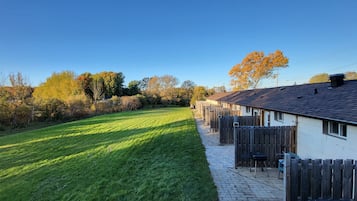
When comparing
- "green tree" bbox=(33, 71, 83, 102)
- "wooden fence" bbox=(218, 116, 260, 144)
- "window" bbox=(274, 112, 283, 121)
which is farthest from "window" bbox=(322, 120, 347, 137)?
"green tree" bbox=(33, 71, 83, 102)

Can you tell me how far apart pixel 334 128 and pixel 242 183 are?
306 cm

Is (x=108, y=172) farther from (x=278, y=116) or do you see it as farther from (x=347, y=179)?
(x=278, y=116)

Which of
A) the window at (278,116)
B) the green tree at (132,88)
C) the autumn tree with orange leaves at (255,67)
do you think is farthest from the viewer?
the green tree at (132,88)

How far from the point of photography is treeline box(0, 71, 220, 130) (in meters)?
22.1

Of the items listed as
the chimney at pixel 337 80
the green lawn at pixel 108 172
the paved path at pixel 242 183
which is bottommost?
the green lawn at pixel 108 172

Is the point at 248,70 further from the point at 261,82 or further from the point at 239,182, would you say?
the point at 239,182

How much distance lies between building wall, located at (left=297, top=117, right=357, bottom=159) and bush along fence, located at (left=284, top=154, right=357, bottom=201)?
0.83 m

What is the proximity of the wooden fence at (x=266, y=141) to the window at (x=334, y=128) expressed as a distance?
63.7 inches

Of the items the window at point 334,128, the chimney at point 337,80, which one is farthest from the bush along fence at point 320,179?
the chimney at point 337,80

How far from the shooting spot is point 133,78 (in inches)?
2645

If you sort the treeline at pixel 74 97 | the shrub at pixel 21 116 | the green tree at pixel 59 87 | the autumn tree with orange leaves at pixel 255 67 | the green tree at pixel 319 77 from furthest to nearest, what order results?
1. the green tree at pixel 59 87
2. the autumn tree with orange leaves at pixel 255 67
3. the green tree at pixel 319 77
4. the treeline at pixel 74 97
5. the shrub at pixel 21 116

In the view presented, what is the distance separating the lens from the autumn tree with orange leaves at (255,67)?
36000 millimetres

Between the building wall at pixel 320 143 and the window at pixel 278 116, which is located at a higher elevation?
the window at pixel 278 116

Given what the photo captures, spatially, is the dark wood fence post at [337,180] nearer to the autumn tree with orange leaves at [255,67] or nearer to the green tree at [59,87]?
the autumn tree with orange leaves at [255,67]
